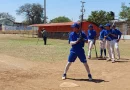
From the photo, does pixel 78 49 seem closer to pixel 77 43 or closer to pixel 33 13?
pixel 77 43

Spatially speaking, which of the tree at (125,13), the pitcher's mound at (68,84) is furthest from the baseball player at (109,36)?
the tree at (125,13)

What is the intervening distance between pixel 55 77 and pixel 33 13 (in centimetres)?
10660

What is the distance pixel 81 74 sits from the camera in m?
11.1

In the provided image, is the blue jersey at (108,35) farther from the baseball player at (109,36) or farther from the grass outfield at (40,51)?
the grass outfield at (40,51)

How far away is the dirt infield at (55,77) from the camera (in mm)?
8844

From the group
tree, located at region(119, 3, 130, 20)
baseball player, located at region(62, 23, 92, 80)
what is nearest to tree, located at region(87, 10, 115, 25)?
tree, located at region(119, 3, 130, 20)

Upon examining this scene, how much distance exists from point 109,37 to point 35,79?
5884 millimetres

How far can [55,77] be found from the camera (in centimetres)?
1041

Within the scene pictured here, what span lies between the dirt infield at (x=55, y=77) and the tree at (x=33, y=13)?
102m

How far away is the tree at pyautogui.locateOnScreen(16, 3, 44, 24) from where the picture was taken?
11475cm

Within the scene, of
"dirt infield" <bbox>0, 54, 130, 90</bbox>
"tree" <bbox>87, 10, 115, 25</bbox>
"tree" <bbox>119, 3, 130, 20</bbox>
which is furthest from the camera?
"tree" <bbox>87, 10, 115, 25</bbox>

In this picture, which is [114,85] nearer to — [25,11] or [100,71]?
[100,71]

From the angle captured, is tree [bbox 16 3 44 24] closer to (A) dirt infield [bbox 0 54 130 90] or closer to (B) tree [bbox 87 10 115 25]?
(B) tree [bbox 87 10 115 25]

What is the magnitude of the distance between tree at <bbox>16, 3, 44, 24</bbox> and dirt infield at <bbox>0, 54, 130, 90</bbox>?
335 ft
